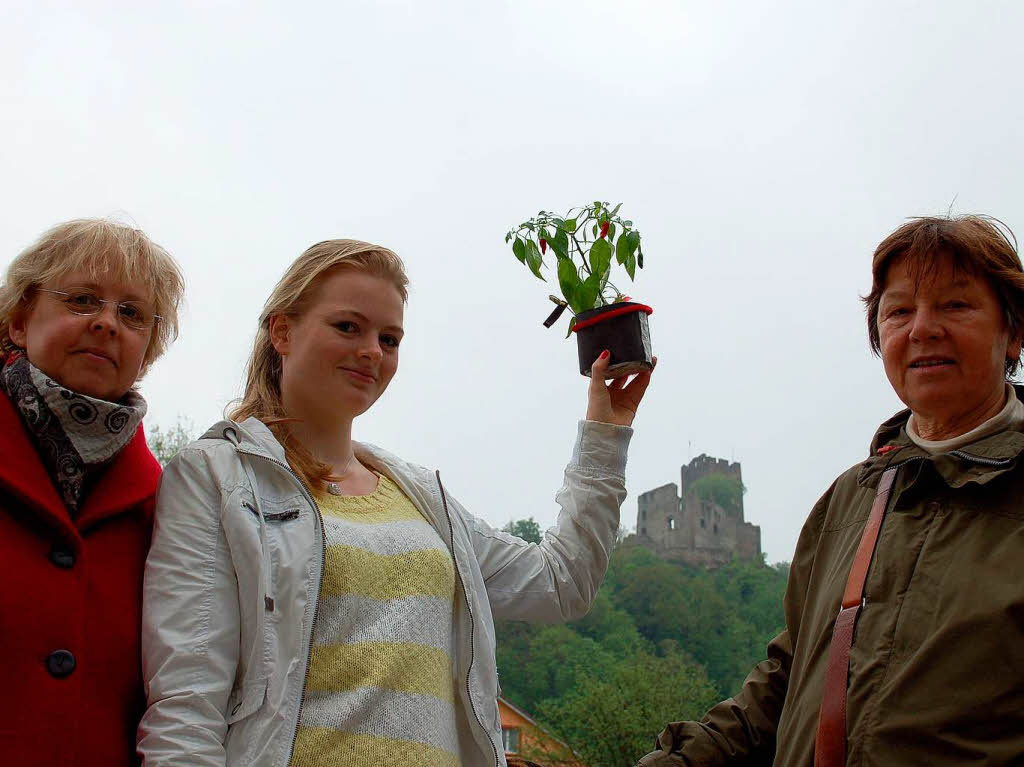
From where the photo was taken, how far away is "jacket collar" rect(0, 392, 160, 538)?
144cm

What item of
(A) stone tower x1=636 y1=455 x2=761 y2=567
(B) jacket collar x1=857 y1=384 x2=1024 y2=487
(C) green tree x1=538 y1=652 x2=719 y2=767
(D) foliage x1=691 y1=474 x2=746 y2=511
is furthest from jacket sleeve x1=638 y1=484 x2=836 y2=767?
(D) foliage x1=691 y1=474 x2=746 y2=511

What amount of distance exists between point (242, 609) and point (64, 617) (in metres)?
A: 0.26

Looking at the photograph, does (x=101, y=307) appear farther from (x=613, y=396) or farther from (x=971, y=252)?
(x=971, y=252)

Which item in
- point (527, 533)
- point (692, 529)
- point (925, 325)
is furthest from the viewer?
point (692, 529)

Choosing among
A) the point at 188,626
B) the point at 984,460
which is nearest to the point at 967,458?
the point at 984,460

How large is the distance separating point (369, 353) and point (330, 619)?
1.66ft

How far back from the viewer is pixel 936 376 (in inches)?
65.5

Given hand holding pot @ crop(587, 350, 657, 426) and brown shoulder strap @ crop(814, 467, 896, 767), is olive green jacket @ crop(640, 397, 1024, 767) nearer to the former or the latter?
brown shoulder strap @ crop(814, 467, 896, 767)

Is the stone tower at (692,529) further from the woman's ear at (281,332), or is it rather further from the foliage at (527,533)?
the woman's ear at (281,332)

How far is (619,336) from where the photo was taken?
2.14 meters

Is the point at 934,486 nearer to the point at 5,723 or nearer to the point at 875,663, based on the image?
the point at 875,663

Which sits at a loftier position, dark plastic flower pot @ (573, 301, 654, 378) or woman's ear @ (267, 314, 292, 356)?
dark plastic flower pot @ (573, 301, 654, 378)

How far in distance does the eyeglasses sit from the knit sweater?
1.49 ft

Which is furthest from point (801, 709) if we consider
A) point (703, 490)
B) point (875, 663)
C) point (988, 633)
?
point (703, 490)
